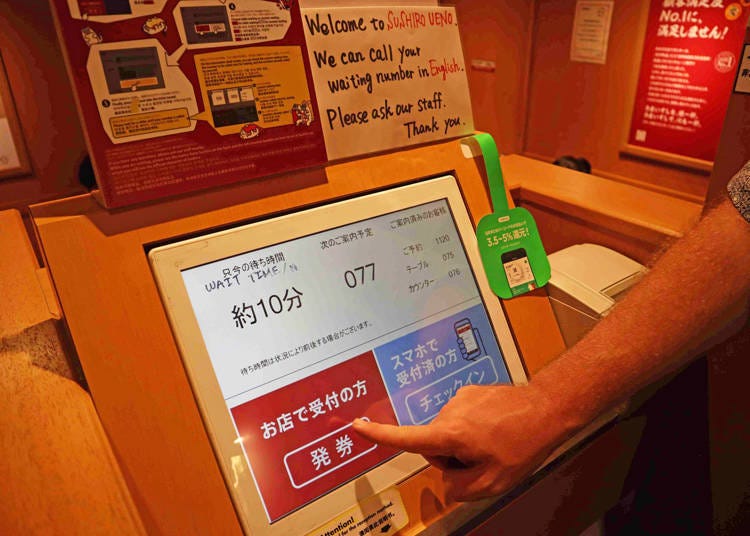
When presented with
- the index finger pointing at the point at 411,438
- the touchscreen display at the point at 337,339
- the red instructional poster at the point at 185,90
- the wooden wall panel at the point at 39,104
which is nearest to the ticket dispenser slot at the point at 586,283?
the touchscreen display at the point at 337,339

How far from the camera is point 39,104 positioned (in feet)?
4.53

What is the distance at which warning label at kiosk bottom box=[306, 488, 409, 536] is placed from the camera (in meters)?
0.64

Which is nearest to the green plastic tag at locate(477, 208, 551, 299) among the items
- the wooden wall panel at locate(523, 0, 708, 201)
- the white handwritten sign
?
the white handwritten sign

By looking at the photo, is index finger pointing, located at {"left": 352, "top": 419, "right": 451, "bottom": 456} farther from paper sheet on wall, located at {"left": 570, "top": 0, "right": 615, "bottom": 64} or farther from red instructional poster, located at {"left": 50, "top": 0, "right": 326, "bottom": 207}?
paper sheet on wall, located at {"left": 570, "top": 0, "right": 615, "bottom": 64}

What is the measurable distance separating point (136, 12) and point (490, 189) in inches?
22.9

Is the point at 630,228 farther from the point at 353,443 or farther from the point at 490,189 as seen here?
the point at 353,443

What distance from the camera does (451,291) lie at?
0.81m

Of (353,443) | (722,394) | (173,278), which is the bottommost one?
(722,394)

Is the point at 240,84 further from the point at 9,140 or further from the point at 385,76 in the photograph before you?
the point at 9,140

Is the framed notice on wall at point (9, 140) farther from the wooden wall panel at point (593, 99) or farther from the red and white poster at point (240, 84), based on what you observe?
the wooden wall panel at point (593, 99)

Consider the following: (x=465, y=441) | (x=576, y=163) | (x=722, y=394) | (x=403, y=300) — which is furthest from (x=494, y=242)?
(x=576, y=163)

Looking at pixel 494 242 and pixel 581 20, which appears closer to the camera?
pixel 494 242

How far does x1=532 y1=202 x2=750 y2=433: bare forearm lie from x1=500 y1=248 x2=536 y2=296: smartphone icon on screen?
7.2 inches

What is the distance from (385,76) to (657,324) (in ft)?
1.76
